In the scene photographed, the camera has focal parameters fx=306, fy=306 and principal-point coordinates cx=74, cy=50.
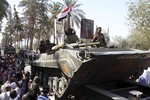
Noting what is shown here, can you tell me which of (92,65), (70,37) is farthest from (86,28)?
(70,37)

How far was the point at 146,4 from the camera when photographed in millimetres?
27094

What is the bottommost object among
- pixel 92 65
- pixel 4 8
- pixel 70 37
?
pixel 92 65

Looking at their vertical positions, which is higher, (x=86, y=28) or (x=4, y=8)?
(x=4, y=8)

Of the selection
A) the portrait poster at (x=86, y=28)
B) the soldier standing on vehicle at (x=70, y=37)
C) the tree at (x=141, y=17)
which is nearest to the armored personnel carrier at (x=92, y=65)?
the portrait poster at (x=86, y=28)

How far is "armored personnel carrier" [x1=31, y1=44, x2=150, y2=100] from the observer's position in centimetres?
793

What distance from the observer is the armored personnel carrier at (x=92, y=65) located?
7.93 meters

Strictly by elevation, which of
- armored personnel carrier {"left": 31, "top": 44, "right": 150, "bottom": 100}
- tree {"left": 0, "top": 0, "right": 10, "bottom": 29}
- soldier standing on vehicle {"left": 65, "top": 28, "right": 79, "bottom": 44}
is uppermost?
tree {"left": 0, "top": 0, "right": 10, "bottom": 29}

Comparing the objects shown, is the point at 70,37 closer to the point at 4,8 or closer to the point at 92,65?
the point at 92,65

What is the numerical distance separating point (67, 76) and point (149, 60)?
9.04 feet

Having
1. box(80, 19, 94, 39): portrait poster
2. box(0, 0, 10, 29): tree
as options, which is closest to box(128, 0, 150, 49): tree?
box(0, 0, 10, 29): tree

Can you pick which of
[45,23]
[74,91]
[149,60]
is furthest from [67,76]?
[45,23]

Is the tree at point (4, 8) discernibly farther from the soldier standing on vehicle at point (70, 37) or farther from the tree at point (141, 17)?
the soldier standing on vehicle at point (70, 37)

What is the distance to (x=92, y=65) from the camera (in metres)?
7.97

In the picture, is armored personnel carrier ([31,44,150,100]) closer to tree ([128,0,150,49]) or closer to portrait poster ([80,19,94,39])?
portrait poster ([80,19,94,39])
